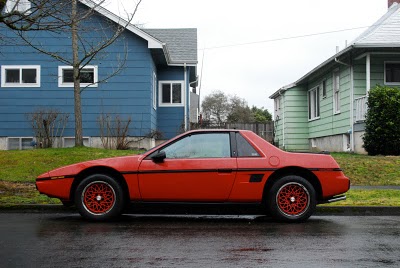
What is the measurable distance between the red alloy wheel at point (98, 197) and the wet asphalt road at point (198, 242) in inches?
10.5

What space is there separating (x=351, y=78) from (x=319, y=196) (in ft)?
40.9

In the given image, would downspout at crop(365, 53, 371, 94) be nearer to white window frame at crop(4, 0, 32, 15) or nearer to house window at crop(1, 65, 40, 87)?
white window frame at crop(4, 0, 32, 15)

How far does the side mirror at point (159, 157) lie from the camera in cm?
770

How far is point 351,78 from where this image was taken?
19.3m

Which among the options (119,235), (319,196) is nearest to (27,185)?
A: (119,235)

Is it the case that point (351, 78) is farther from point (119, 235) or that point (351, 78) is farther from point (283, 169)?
point (119, 235)

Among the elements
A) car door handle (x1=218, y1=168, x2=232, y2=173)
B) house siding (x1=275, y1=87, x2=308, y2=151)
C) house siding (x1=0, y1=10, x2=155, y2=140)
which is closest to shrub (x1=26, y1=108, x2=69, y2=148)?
house siding (x1=0, y1=10, x2=155, y2=140)

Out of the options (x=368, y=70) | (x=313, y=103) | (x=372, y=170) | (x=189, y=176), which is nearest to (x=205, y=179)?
(x=189, y=176)

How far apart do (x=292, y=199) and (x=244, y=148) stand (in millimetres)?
1049

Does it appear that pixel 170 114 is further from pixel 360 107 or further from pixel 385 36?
pixel 385 36

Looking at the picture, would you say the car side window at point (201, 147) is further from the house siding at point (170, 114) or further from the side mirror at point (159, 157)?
the house siding at point (170, 114)

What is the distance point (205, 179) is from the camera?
25.1 feet

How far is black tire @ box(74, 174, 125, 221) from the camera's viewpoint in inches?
304

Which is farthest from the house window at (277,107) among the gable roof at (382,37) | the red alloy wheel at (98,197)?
the red alloy wheel at (98,197)
